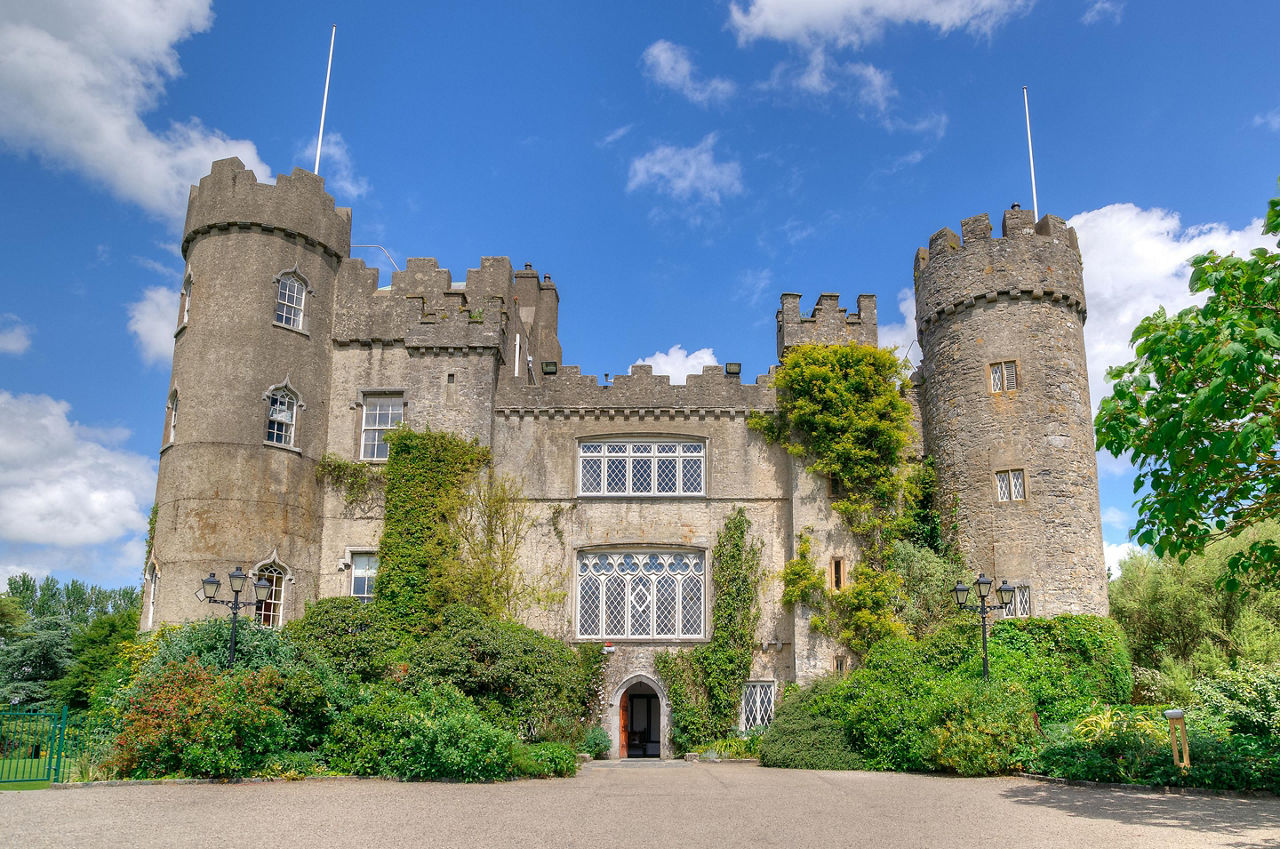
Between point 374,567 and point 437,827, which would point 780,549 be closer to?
point 374,567

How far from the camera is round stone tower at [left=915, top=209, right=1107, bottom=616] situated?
22.0 m

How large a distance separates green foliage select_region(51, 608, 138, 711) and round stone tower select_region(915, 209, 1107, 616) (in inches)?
1248

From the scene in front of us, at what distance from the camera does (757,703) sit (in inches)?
920

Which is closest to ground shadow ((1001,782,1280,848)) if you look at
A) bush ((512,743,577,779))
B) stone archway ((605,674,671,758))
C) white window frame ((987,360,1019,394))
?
bush ((512,743,577,779))

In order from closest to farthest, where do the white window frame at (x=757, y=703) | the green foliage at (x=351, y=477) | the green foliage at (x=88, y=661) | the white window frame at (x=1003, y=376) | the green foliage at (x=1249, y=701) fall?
the green foliage at (x=1249, y=701)
the white window frame at (x=757, y=703)
the white window frame at (x=1003, y=376)
the green foliage at (x=351, y=477)
the green foliage at (x=88, y=661)

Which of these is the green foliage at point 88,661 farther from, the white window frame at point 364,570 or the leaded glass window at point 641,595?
the leaded glass window at point 641,595

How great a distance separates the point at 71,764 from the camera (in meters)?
16.5

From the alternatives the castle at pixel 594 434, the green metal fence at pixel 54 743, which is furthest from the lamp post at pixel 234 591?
the green metal fence at pixel 54 743

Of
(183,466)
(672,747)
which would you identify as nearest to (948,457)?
(672,747)

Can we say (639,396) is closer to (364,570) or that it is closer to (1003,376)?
(364,570)

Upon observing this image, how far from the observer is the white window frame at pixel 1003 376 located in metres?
23.4

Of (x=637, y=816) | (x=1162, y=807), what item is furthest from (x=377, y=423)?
(x=1162, y=807)

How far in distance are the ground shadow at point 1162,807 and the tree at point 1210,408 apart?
2.86 m

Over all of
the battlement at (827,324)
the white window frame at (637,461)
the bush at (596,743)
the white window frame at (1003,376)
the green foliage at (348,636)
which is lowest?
the bush at (596,743)
